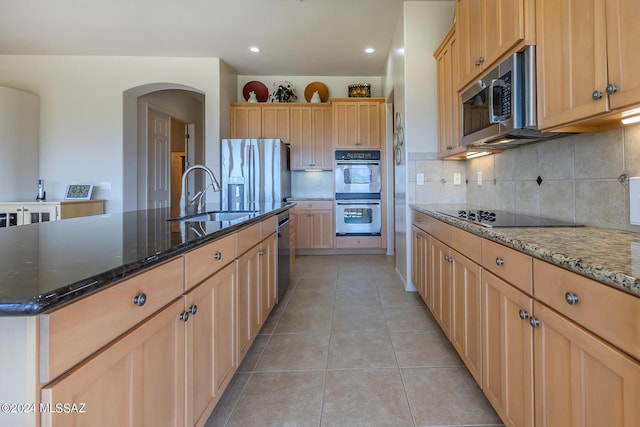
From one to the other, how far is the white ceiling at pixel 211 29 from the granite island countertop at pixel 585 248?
297 cm

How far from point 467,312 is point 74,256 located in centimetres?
164

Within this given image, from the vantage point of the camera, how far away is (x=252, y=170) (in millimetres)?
4648

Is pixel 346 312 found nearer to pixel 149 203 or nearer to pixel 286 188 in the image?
pixel 286 188

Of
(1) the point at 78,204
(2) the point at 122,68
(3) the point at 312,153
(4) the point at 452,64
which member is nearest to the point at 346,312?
(4) the point at 452,64

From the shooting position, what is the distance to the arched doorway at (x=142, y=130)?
4730 mm

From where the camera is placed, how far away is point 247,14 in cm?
353

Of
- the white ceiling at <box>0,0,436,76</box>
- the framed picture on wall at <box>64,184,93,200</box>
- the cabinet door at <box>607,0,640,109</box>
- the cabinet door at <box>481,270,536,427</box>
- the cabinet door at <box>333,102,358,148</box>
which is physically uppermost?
the white ceiling at <box>0,0,436,76</box>

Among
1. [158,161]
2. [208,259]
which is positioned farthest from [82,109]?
[208,259]

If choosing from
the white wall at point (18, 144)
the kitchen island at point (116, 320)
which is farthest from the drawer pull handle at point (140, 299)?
the white wall at point (18, 144)

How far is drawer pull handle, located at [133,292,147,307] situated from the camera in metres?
0.80

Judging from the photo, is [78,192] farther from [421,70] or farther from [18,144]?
[421,70]

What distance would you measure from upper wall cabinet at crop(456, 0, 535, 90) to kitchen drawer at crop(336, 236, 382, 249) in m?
3.02

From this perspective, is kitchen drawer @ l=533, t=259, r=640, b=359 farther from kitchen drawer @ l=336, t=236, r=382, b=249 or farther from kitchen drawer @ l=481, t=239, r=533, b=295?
kitchen drawer @ l=336, t=236, r=382, b=249

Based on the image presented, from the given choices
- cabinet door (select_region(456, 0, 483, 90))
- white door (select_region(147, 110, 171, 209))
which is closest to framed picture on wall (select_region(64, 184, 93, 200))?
white door (select_region(147, 110, 171, 209))
